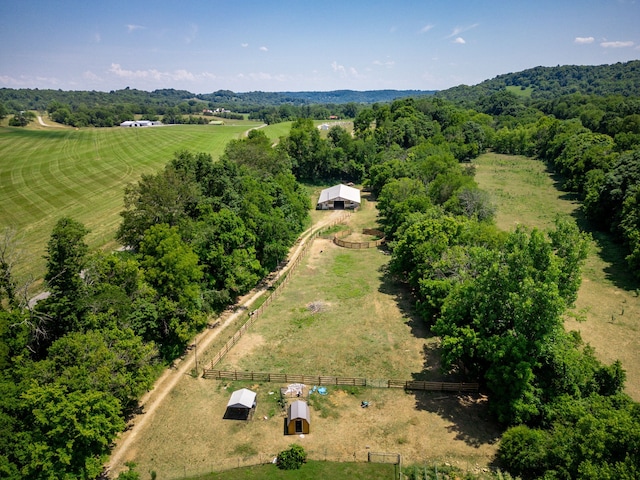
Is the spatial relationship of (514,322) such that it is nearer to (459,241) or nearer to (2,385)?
(459,241)

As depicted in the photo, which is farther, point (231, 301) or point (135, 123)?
point (135, 123)

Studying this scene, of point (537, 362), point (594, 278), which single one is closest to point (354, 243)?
point (594, 278)

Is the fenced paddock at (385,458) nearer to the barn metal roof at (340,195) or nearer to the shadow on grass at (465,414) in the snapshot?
the shadow on grass at (465,414)

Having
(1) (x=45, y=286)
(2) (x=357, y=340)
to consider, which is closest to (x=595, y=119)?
→ (2) (x=357, y=340)

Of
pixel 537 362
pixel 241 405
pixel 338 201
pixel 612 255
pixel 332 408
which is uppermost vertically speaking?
pixel 537 362

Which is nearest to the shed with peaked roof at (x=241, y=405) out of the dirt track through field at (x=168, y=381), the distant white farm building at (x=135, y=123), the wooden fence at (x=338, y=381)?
the wooden fence at (x=338, y=381)

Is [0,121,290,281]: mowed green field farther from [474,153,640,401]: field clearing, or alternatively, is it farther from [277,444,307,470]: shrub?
[474,153,640,401]: field clearing

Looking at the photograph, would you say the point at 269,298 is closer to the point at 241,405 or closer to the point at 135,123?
the point at 241,405

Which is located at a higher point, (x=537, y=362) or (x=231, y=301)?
(x=537, y=362)
